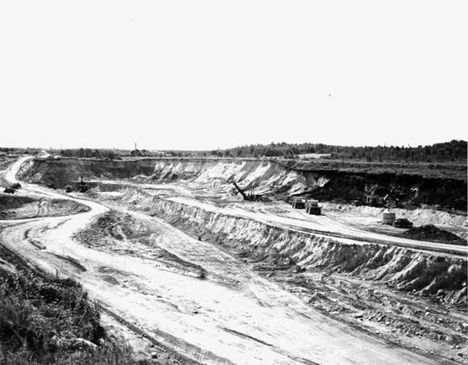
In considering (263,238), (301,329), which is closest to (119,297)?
(301,329)

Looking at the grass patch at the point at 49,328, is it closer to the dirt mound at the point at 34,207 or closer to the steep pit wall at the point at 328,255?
the steep pit wall at the point at 328,255

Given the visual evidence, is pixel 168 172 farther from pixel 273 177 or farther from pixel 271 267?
pixel 271 267

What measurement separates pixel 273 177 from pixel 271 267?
34.2 metres

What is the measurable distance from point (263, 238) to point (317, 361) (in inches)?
685

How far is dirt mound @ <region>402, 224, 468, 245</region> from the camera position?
1140 inches

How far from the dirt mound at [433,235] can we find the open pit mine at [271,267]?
0.14 meters

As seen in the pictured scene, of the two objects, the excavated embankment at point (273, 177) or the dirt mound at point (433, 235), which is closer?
the dirt mound at point (433, 235)

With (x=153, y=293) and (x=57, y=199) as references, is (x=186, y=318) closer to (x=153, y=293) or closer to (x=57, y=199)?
(x=153, y=293)

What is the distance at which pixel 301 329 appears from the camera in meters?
19.1

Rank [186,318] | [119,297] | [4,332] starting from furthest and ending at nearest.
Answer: [119,297]
[186,318]
[4,332]

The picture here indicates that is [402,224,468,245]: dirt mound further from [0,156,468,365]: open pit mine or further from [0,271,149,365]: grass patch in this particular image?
[0,271,149,365]: grass patch

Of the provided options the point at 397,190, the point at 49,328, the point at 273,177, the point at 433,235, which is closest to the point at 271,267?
the point at 433,235

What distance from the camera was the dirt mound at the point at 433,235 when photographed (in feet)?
95.0

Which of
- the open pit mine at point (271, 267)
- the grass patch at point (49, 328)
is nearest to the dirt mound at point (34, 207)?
the open pit mine at point (271, 267)
